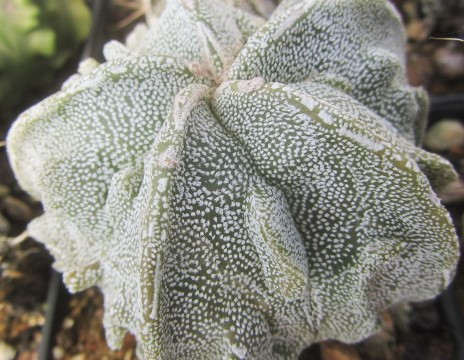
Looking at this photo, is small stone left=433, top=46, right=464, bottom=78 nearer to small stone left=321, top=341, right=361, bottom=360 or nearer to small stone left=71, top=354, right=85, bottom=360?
small stone left=321, top=341, right=361, bottom=360

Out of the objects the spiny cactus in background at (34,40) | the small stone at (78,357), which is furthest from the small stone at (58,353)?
the spiny cactus in background at (34,40)

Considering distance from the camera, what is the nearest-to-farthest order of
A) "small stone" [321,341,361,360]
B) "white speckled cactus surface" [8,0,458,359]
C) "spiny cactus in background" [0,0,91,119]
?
"white speckled cactus surface" [8,0,458,359], "small stone" [321,341,361,360], "spiny cactus in background" [0,0,91,119]

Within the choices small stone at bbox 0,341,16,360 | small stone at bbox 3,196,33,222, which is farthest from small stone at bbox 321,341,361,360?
small stone at bbox 3,196,33,222

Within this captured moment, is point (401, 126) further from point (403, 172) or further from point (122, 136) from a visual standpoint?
point (122, 136)

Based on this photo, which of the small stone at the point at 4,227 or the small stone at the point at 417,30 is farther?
the small stone at the point at 417,30

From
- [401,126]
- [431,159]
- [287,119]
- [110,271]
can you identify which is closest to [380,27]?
[401,126]

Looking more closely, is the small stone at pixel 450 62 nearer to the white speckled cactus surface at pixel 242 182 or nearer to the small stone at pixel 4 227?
the white speckled cactus surface at pixel 242 182
